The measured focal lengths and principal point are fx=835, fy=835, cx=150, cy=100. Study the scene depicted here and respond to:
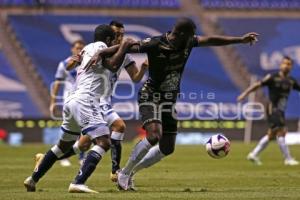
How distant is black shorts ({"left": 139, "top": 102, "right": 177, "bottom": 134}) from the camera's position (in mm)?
11430

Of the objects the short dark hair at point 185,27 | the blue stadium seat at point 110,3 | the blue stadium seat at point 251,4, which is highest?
the short dark hair at point 185,27

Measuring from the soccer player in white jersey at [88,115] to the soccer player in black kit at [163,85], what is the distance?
0.52 metres

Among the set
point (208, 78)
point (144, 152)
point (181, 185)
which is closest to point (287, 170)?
point (181, 185)

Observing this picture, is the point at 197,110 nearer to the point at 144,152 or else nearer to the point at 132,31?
the point at 132,31

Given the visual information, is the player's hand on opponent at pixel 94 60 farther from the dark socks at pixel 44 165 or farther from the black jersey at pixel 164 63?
the dark socks at pixel 44 165

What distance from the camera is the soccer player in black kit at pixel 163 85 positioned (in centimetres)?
1127

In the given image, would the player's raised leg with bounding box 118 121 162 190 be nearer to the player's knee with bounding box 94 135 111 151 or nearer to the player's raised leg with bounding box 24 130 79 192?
the player's knee with bounding box 94 135 111 151

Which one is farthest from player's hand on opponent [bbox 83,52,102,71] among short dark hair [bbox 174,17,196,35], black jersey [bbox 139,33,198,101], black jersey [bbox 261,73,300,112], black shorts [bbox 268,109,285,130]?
black jersey [bbox 261,73,300,112]

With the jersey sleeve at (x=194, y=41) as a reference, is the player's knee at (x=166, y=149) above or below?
below

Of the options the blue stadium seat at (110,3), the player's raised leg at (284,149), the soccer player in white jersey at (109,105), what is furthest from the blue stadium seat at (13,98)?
the soccer player in white jersey at (109,105)

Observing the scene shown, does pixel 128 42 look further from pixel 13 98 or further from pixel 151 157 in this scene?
pixel 13 98

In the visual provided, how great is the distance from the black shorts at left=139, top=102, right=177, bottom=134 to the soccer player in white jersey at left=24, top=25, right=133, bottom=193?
0.66 meters

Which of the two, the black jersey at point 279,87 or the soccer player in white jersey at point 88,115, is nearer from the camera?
the soccer player in white jersey at point 88,115

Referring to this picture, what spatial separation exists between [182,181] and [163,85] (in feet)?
9.37
